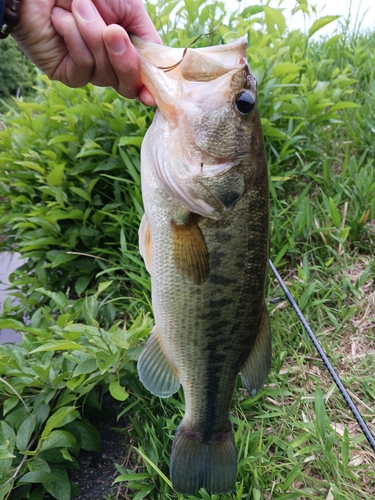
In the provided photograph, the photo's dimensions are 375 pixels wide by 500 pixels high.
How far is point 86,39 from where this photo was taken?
1.55 metres

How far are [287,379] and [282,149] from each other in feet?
4.97

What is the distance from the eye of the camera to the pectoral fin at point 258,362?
62.9 inches

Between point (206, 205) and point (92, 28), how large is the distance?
29.9 inches

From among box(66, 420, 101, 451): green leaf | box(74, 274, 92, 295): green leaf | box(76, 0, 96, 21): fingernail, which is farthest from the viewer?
box(74, 274, 92, 295): green leaf

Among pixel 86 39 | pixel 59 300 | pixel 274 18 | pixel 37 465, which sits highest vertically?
pixel 274 18

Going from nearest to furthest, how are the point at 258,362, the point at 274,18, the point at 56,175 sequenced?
the point at 258,362 → the point at 56,175 → the point at 274,18

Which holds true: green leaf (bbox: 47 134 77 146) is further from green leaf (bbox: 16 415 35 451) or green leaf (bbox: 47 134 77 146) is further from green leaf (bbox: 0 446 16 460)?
green leaf (bbox: 0 446 16 460)

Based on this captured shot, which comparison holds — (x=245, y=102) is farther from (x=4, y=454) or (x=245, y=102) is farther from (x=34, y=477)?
(x=34, y=477)

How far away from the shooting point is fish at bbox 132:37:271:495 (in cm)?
139

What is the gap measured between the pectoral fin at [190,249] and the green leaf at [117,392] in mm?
680

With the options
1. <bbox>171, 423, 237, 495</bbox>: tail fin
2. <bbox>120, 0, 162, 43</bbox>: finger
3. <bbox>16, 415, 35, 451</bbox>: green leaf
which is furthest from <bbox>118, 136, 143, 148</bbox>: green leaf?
<bbox>171, 423, 237, 495</bbox>: tail fin

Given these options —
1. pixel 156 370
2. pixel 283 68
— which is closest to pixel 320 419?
pixel 156 370

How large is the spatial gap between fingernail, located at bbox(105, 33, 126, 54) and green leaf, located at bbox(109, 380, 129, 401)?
132 cm

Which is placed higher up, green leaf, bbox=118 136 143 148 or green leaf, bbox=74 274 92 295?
green leaf, bbox=118 136 143 148
